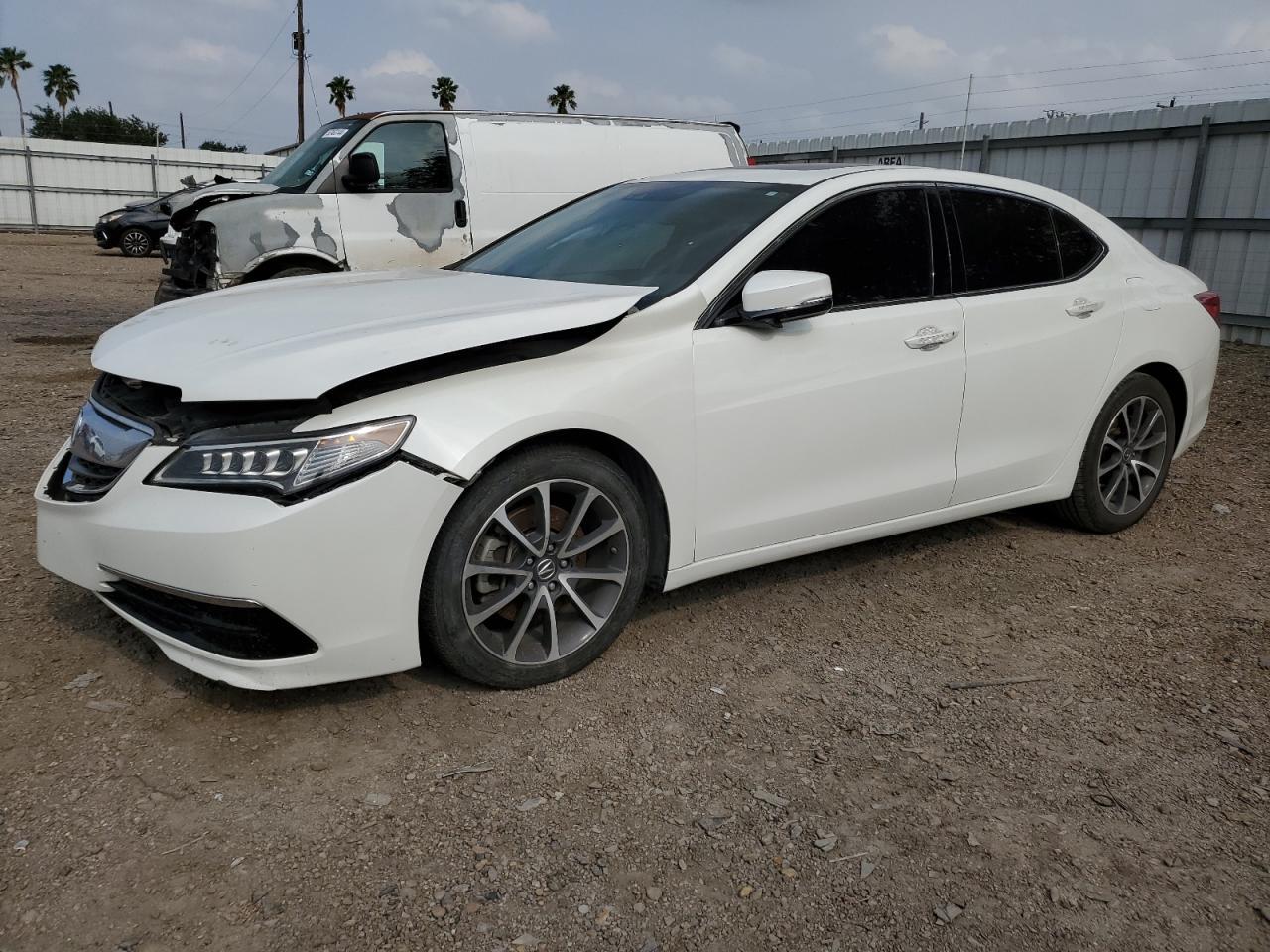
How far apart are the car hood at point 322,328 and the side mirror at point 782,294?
352 millimetres

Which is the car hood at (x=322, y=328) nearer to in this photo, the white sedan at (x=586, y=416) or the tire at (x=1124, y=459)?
the white sedan at (x=586, y=416)

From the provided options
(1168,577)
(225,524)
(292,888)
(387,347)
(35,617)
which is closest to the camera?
(292,888)

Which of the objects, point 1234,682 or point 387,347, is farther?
point 1234,682

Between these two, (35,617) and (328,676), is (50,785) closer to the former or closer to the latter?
(328,676)

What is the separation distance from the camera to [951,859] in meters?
2.53

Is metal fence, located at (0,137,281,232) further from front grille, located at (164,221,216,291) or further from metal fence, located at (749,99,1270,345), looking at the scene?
front grille, located at (164,221,216,291)

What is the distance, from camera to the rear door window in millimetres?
4203

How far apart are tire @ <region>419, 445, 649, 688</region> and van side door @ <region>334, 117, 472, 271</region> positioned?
5666 mm

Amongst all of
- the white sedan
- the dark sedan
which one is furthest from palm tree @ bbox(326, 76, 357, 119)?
the white sedan

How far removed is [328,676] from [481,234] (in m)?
6.44

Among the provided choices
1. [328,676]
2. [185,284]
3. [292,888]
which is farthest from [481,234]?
[292,888]

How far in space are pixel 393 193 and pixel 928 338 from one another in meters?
Result: 5.81

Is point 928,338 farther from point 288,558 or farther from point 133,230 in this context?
point 133,230

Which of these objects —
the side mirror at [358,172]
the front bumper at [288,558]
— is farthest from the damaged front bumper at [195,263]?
the front bumper at [288,558]
